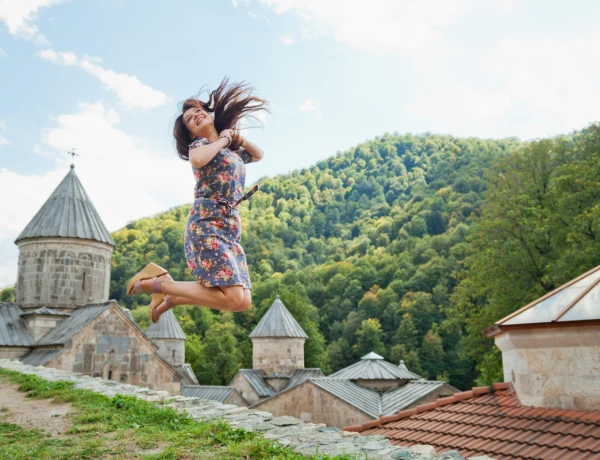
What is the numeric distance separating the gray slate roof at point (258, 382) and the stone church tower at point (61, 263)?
10.4 meters

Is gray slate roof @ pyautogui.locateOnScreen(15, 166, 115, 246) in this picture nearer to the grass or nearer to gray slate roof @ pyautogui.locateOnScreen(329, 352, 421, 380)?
gray slate roof @ pyautogui.locateOnScreen(329, 352, 421, 380)

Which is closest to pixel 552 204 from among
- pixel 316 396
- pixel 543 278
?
pixel 543 278

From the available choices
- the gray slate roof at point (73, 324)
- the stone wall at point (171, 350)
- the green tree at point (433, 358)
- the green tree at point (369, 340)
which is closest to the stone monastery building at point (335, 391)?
the stone wall at point (171, 350)

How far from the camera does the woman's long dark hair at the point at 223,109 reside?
12.4 feet

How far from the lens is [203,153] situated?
3.35m

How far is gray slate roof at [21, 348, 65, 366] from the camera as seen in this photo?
16.2 m

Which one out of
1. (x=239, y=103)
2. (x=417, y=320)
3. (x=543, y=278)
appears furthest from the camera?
Answer: (x=417, y=320)

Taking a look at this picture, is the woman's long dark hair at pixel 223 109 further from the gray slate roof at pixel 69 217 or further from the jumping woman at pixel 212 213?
the gray slate roof at pixel 69 217

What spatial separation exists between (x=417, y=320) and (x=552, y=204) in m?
34.9

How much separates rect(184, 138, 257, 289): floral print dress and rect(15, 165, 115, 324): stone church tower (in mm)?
18912

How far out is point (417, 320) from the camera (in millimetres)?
54750

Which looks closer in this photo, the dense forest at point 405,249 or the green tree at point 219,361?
the dense forest at point 405,249

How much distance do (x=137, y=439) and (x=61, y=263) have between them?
17945 mm

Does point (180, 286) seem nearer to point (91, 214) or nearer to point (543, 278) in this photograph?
point (543, 278)
